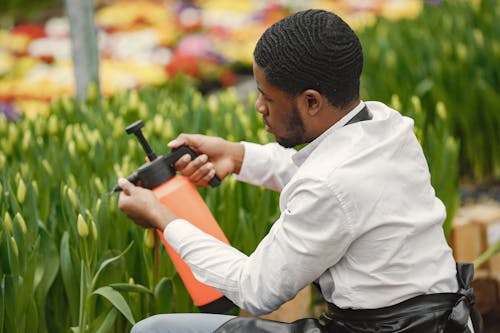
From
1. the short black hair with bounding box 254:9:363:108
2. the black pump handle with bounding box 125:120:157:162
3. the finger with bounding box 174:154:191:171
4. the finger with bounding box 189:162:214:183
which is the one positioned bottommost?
the finger with bounding box 189:162:214:183

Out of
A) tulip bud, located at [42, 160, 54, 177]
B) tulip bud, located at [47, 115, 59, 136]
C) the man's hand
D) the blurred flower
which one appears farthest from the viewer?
the blurred flower

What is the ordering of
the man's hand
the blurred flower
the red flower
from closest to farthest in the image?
1. the man's hand
2. the blurred flower
3. the red flower

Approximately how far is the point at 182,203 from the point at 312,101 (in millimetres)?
470

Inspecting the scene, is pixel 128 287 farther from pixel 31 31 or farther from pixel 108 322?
pixel 31 31

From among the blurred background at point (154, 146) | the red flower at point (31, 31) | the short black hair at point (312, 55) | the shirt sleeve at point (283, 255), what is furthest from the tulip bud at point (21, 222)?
the red flower at point (31, 31)

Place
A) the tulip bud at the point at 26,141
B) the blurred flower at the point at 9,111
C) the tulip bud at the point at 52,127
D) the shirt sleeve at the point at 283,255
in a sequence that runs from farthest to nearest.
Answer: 1. the blurred flower at the point at 9,111
2. the tulip bud at the point at 52,127
3. the tulip bud at the point at 26,141
4. the shirt sleeve at the point at 283,255

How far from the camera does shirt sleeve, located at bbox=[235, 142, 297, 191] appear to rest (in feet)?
7.59

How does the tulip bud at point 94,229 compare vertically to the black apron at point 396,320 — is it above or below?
above

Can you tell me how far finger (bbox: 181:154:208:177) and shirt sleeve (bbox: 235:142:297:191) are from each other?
0.62 feet

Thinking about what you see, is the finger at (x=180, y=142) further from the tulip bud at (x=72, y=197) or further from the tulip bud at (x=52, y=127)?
the tulip bud at (x=52, y=127)

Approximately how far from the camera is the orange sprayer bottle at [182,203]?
6.66 ft

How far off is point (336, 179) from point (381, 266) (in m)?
0.20

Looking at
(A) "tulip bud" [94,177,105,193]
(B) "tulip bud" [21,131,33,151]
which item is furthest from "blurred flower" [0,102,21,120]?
(A) "tulip bud" [94,177,105,193]

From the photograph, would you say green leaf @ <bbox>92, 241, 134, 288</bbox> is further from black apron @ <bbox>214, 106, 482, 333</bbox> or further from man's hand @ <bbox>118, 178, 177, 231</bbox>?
black apron @ <bbox>214, 106, 482, 333</bbox>
